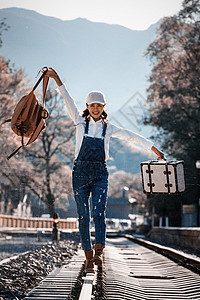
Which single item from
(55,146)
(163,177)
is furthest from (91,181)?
(55,146)

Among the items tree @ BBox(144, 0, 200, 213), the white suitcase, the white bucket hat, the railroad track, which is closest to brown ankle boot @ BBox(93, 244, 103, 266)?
the railroad track

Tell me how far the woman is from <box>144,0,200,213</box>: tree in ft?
66.7

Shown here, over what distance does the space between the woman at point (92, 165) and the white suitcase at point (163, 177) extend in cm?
14

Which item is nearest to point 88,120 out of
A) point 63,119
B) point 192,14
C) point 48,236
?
point 48,236

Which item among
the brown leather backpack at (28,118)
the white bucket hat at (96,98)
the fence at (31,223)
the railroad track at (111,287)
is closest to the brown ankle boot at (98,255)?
the railroad track at (111,287)

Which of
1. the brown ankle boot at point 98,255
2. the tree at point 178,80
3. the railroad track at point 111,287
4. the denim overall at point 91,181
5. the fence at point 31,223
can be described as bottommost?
the railroad track at point 111,287

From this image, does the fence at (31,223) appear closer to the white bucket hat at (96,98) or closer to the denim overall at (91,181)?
the denim overall at (91,181)

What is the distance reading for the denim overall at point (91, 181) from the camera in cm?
455

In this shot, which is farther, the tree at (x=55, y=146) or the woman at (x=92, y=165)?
the tree at (x=55, y=146)

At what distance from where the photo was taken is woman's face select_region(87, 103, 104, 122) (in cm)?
470

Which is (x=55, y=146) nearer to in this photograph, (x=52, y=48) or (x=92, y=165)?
(x=92, y=165)

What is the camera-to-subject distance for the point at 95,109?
15.4ft

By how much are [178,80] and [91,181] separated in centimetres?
2524

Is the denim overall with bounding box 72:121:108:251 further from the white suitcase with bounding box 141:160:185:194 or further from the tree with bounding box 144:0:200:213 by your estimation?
the tree with bounding box 144:0:200:213
